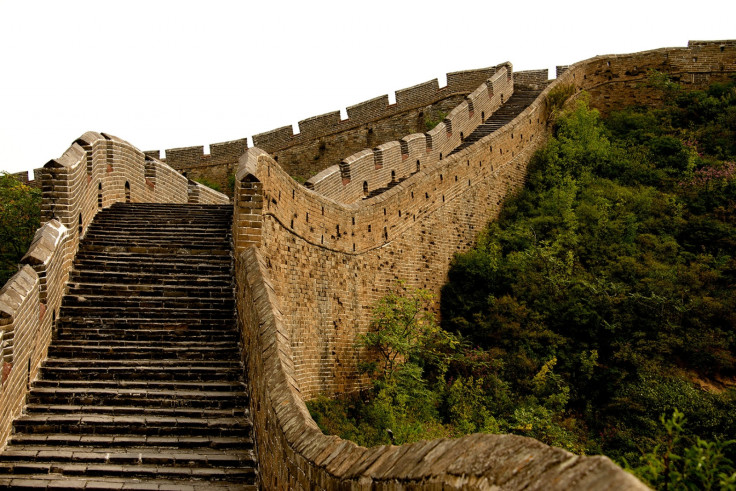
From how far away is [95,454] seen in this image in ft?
28.3

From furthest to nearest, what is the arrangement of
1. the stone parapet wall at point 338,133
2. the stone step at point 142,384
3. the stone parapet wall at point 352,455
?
the stone parapet wall at point 338,133 < the stone step at point 142,384 < the stone parapet wall at point 352,455

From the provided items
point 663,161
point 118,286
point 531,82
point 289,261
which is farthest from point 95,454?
point 531,82

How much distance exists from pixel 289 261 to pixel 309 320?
41.7 inches

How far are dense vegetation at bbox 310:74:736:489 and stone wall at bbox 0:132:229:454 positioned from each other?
12.6 ft

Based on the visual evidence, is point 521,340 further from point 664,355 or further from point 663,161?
point 663,161

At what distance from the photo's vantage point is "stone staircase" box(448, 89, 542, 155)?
75.7ft

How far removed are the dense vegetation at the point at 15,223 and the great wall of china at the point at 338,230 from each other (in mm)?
1584

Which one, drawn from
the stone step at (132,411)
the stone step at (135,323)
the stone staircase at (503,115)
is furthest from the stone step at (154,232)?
the stone staircase at (503,115)

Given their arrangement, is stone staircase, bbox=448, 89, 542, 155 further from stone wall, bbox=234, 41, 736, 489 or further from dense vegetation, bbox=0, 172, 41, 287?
dense vegetation, bbox=0, 172, 41, 287

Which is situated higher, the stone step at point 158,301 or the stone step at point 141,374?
the stone step at point 158,301

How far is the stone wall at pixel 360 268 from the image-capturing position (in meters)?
4.35

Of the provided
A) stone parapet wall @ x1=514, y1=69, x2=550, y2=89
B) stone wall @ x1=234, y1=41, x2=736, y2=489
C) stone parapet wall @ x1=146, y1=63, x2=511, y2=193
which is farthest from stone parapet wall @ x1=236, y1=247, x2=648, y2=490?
stone parapet wall @ x1=514, y1=69, x2=550, y2=89

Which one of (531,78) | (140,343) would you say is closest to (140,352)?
(140,343)

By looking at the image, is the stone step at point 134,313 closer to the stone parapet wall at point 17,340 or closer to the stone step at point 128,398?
the stone parapet wall at point 17,340
